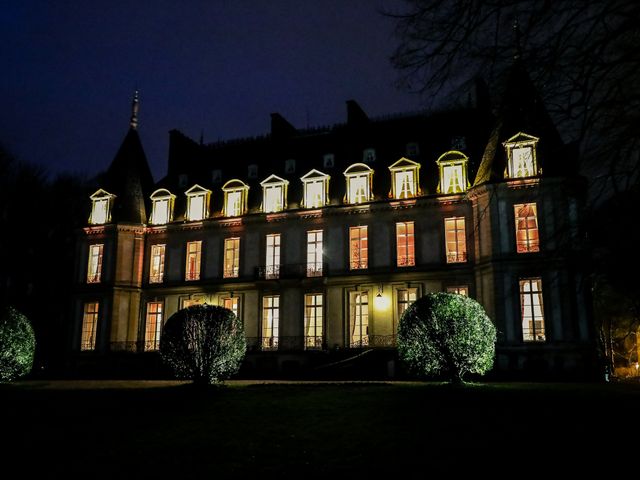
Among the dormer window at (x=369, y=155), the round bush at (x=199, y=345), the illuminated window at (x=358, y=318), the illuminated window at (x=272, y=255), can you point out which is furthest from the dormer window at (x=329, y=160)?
the round bush at (x=199, y=345)

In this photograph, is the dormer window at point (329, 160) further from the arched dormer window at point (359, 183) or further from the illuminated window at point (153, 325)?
the illuminated window at point (153, 325)

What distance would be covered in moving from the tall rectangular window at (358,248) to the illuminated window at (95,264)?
536 inches

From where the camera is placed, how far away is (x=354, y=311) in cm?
2791

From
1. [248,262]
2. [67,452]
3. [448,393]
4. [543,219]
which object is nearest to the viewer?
[67,452]

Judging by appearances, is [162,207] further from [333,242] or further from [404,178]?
[404,178]

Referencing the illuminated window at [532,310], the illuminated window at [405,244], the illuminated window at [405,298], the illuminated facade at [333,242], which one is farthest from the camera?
the illuminated window at [405,244]

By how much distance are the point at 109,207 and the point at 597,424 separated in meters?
27.9

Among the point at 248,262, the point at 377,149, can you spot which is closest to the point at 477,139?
the point at 377,149

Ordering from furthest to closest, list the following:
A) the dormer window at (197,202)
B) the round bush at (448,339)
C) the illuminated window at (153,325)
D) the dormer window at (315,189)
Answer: the dormer window at (197,202) → the illuminated window at (153,325) → the dormer window at (315,189) → the round bush at (448,339)

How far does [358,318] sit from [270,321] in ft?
14.8

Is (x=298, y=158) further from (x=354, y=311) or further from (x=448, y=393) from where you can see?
(x=448, y=393)

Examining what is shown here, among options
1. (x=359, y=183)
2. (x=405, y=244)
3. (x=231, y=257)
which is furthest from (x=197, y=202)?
(x=405, y=244)

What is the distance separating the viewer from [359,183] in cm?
2902

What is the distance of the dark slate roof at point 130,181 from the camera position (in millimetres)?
32406
